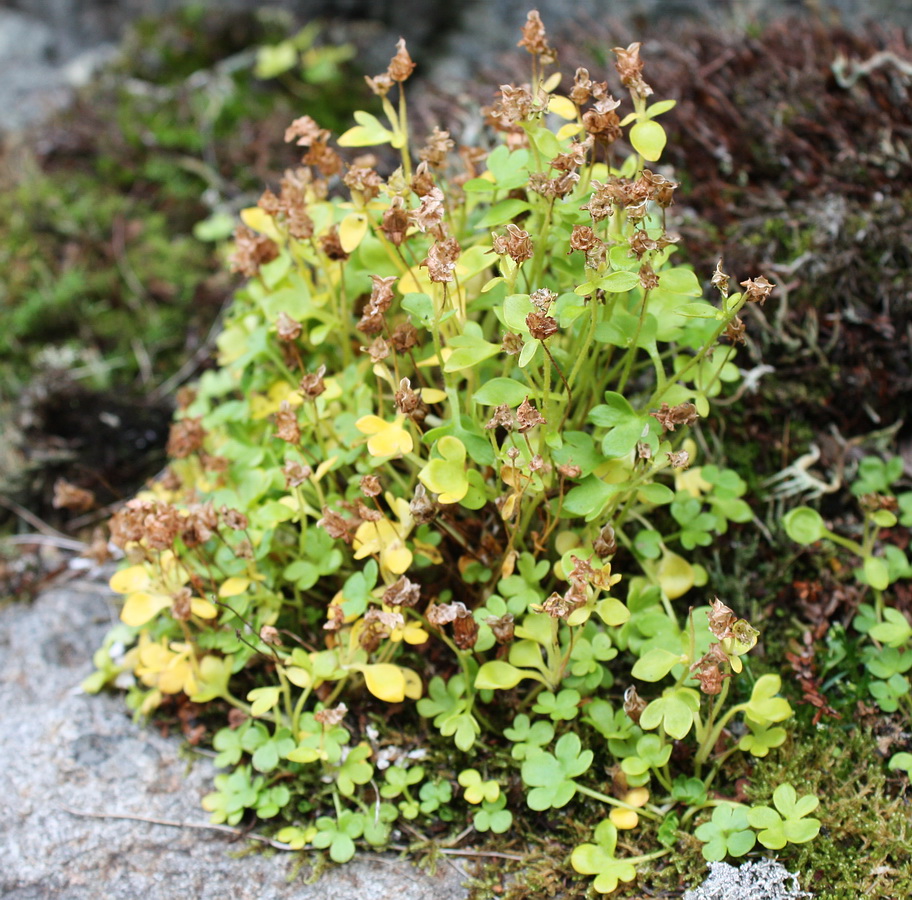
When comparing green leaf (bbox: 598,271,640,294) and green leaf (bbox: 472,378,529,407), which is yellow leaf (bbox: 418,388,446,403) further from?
green leaf (bbox: 598,271,640,294)

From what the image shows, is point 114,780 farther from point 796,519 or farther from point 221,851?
point 796,519

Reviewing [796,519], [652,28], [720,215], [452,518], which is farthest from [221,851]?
[652,28]

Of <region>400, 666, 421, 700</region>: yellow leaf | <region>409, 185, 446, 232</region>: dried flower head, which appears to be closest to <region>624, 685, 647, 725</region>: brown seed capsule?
<region>400, 666, 421, 700</region>: yellow leaf

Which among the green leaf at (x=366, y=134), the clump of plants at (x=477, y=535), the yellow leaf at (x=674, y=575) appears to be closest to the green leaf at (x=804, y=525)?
the clump of plants at (x=477, y=535)

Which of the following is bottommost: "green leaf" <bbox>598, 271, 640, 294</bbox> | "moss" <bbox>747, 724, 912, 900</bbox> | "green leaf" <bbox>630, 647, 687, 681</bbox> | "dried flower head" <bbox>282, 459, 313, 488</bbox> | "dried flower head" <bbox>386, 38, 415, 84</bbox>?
"moss" <bbox>747, 724, 912, 900</bbox>

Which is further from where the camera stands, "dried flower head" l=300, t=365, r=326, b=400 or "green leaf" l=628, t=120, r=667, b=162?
Result: "dried flower head" l=300, t=365, r=326, b=400

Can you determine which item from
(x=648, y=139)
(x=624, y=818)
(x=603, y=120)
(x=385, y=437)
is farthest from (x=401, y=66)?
(x=624, y=818)
